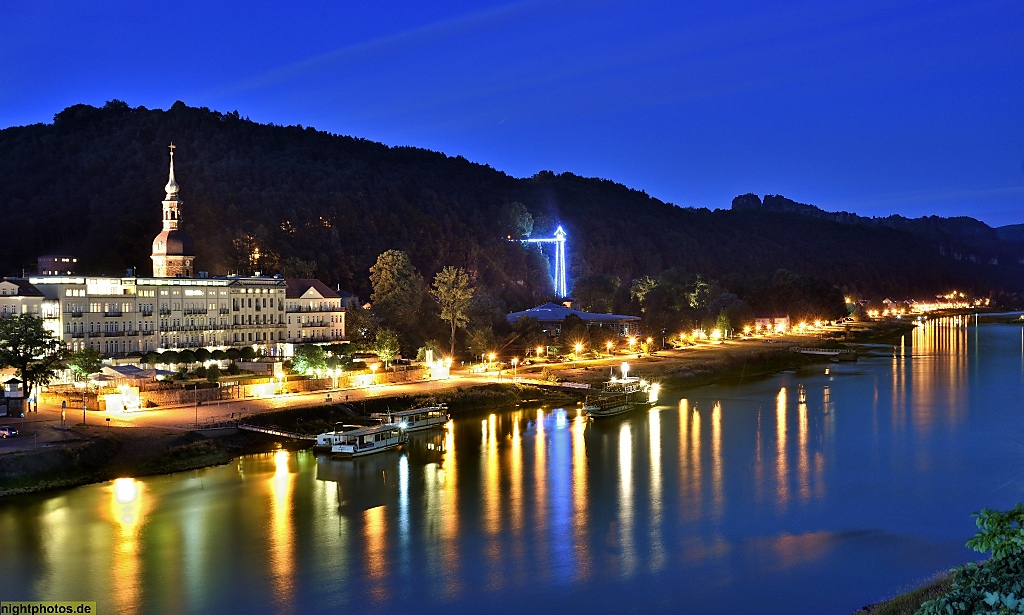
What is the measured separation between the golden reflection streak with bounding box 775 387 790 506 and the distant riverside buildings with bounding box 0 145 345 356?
20.2 metres

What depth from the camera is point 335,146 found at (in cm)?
10331

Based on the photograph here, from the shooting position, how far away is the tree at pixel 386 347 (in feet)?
142

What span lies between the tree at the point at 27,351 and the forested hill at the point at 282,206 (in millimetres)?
23036

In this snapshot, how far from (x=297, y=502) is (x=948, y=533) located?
15.0 meters

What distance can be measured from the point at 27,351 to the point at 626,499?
19.0 meters

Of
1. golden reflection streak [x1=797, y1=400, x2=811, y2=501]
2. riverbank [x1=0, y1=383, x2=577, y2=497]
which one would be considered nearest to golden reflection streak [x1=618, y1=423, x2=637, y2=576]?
golden reflection streak [x1=797, y1=400, x2=811, y2=501]

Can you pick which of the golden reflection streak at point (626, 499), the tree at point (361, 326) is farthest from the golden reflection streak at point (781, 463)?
the tree at point (361, 326)

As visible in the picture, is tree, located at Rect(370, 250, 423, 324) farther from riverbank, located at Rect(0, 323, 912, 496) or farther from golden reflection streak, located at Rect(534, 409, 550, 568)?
golden reflection streak, located at Rect(534, 409, 550, 568)

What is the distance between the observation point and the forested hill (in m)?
61.5

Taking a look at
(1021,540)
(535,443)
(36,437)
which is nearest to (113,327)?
(36,437)

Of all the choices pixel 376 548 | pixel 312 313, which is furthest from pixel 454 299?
pixel 376 548

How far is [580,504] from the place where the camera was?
2475cm

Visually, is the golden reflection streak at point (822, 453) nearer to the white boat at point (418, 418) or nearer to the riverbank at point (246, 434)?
the riverbank at point (246, 434)

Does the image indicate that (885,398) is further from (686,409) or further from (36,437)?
(36,437)
